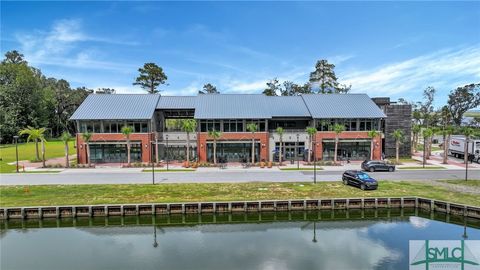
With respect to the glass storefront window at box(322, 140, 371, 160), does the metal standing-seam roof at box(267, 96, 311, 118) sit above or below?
above

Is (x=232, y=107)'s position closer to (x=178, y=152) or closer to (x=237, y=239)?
(x=178, y=152)

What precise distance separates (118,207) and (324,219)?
16481mm

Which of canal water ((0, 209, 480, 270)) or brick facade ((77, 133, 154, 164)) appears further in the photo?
brick facade ((77, 133, 154, 164))

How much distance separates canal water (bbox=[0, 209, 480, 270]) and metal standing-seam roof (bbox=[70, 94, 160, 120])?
83.7 ft

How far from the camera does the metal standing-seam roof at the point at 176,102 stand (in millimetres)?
54625

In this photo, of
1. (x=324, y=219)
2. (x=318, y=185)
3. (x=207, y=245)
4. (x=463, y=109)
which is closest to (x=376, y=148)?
(x=318, y=185)

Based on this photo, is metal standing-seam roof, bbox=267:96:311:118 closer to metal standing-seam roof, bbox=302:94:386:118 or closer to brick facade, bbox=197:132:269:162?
metal standing-seam roof, bbox=302:94:386:118

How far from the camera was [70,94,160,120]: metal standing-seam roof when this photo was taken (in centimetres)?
4966

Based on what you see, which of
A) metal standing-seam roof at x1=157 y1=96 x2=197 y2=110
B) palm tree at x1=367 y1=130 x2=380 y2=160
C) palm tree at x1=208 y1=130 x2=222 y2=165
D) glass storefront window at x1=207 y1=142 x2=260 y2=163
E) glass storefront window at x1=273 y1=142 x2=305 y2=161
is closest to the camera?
palm tree at x1=208 y1=130 x2=222 y2=165

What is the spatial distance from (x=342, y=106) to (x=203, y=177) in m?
27.6

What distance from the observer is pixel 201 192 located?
30.7 metres

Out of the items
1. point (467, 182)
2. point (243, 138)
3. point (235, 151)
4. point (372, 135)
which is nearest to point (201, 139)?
point (235, 151)

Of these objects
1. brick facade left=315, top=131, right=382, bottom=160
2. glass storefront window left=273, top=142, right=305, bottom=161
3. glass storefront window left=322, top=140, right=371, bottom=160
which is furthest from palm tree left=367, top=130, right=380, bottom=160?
glass storefront window left=273, top=142, right=305, bottom=161

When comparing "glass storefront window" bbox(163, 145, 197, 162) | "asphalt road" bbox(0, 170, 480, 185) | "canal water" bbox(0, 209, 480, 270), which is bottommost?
"canal water" bbox(0, 209, 480, 270)
